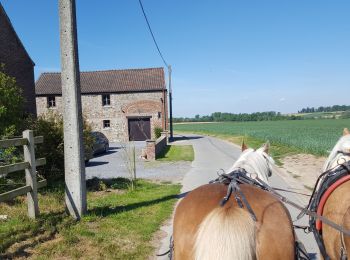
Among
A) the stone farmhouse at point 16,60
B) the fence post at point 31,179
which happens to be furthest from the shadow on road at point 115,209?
the stone farmhouse at point 16,60

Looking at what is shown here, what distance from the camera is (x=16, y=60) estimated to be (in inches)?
842

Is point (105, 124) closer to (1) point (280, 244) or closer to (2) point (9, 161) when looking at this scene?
(2) point (9, 161)

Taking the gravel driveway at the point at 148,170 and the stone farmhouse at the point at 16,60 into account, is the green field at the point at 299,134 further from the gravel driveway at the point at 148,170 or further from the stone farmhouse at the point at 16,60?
the stone farmhouse at the point at 16,60

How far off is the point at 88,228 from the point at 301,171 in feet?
36.3

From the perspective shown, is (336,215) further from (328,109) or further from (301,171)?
(328,109)

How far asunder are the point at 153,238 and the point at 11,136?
5.21m

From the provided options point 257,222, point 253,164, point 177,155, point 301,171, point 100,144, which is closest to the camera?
point 257,222

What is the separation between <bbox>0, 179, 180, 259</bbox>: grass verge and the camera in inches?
197

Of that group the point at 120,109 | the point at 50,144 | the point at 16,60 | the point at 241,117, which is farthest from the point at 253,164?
the point at 241,117

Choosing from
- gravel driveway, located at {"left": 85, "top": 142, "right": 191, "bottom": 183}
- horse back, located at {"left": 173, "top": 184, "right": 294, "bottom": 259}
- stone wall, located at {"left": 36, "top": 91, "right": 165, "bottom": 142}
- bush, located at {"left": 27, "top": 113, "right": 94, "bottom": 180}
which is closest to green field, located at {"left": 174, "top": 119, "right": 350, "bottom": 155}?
horse back, located at {"left": 173, "top": 184, "right": 294, "bottom": 259}

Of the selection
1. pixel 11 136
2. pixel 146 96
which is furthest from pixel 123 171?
pixel 146 96

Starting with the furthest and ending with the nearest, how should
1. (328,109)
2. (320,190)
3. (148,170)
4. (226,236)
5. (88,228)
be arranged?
1. (328,109)
2. (148,170)
3. (88,228)
4. (320,190)
5. (226,236)

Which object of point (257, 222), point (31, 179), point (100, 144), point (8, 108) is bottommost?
point (100, 144)

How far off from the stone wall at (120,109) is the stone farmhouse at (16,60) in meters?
14.4
